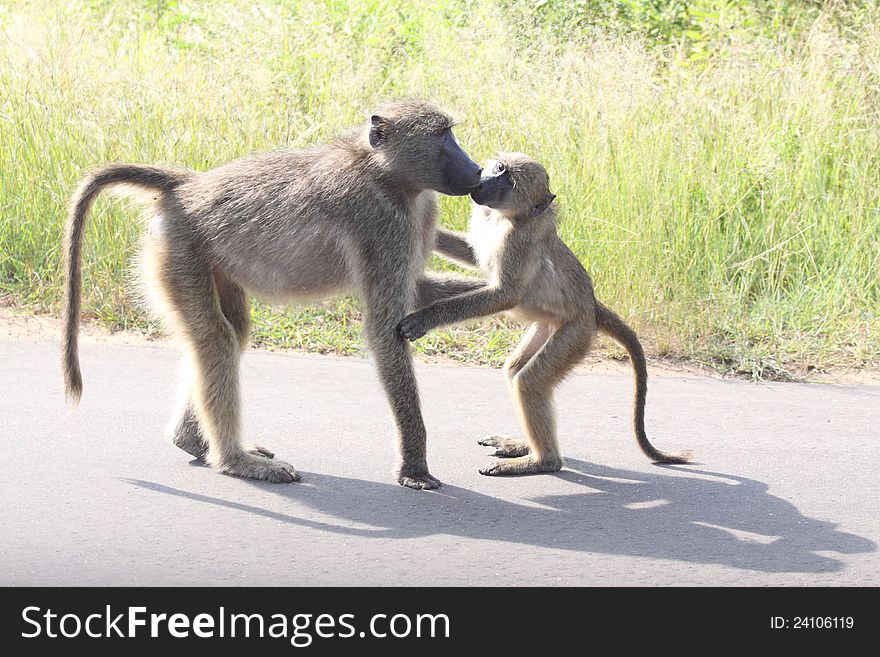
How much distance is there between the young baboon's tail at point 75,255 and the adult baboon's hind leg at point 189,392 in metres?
0.43

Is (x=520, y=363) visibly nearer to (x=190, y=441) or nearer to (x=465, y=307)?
(x=465, y=307)

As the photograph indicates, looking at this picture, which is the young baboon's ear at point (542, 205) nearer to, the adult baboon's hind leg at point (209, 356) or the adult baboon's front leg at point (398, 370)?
the adult baboon's front leg at point (398, 370)

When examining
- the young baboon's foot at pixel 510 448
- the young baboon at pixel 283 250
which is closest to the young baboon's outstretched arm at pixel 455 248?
the young baboon at pixel 283 250

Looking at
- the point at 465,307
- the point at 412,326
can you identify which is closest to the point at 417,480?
the point at 412,326

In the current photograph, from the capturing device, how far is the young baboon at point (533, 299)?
455 centimetres

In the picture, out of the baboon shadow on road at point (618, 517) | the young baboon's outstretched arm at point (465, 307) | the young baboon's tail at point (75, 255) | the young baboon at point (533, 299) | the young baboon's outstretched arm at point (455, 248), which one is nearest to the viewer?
the baboon shadow on road at point (618, 517)

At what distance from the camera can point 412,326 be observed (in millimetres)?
4391

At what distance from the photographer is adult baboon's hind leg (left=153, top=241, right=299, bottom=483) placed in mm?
4363

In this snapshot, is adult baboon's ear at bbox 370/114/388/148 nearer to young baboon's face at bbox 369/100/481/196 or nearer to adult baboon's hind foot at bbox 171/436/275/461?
young baboon's face at bbox 369/100/481/196

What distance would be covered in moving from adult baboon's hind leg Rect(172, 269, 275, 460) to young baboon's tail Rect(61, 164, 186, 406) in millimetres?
427

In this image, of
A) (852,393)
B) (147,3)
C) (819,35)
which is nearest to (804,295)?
(852,393)

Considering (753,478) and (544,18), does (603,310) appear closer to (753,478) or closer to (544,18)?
(753,478)

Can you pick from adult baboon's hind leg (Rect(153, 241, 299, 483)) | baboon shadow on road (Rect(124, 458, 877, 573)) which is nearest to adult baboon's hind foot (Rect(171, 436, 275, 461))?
adult baboon's hind leg (Rect(153, 241, 299, 483))

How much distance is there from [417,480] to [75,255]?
1.50 metres
